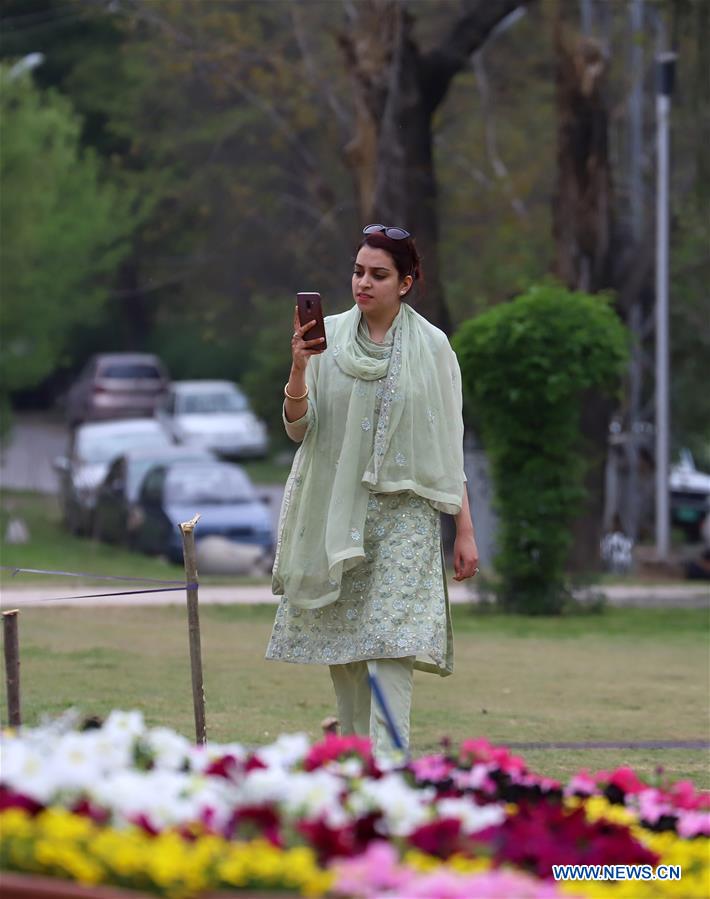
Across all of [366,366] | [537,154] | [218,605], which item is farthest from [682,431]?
[366,366]

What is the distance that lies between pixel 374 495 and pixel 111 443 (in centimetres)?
2297

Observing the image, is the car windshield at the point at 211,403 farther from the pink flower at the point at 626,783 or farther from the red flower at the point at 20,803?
the red flower at the point at 20,803

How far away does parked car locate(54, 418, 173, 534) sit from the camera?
23703 mm

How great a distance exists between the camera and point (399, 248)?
6.02 meters

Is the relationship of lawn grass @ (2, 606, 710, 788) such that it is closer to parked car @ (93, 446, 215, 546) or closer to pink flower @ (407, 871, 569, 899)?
pink flower @ (407, 871, 569, 899)

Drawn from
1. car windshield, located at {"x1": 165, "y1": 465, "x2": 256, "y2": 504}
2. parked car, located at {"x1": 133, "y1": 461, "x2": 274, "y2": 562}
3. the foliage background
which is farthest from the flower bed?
car windshield, located at {"x1": 165, "y1": 465, "x2": 256, "y2": 504}

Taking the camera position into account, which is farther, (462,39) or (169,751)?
(462,39)

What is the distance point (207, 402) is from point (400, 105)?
881 inches

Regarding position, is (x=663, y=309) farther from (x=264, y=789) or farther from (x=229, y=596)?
(x=264, y=789)

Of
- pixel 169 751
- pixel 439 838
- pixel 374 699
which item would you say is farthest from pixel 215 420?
pixel 439 838

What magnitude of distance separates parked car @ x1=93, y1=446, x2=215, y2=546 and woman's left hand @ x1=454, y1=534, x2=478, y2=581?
1557 cm

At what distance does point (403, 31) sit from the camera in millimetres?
18938

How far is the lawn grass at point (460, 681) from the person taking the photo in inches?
329

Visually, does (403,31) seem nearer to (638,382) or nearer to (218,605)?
(218,605)
